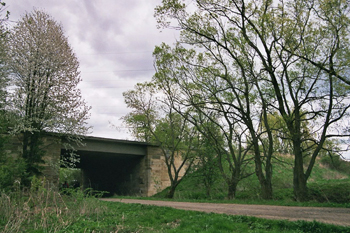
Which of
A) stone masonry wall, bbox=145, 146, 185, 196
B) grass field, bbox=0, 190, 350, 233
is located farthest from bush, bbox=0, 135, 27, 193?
stone masonry wall, bbox=145, 146, 185, 196

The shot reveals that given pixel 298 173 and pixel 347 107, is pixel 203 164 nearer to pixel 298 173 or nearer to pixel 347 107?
pixel 298 173

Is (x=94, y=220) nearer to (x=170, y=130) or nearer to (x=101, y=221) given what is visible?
(x=101, y=221)

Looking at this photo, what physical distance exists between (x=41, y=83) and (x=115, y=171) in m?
22.3

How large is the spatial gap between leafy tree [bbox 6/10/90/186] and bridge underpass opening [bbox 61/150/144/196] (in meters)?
9.58

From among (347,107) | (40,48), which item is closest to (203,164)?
(347,107)

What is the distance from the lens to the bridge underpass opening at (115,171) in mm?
32188

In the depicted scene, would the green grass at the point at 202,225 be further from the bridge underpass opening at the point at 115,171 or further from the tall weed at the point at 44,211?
the bridge underpass opening at the point at 115,171

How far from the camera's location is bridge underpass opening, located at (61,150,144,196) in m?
32.2

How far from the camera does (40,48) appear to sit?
19375 mm

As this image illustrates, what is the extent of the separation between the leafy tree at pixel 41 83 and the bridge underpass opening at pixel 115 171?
9.58m

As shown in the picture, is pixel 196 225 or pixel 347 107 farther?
pixel 347 107

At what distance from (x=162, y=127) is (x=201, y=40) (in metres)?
11.0

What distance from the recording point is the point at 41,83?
62.6 feet

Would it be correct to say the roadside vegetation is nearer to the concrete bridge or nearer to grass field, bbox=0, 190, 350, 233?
grass field, bbox=0, 190, 350, 233
